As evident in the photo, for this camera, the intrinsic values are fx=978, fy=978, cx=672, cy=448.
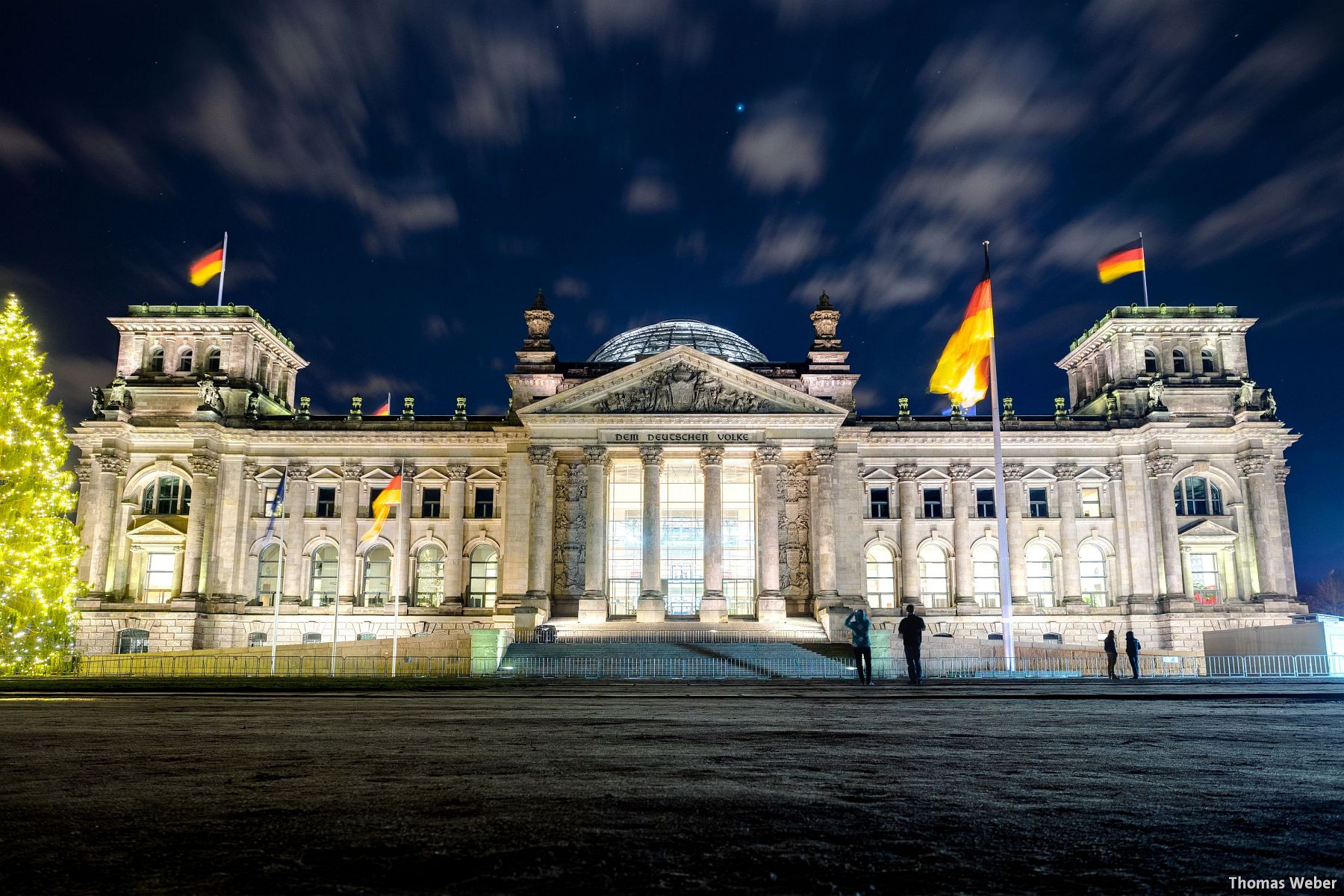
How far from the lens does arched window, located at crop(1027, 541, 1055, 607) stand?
61.4 metres

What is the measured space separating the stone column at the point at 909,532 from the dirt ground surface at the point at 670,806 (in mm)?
48713

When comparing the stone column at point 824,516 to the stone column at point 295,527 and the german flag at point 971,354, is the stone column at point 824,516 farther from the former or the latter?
the stone column at point 295,527

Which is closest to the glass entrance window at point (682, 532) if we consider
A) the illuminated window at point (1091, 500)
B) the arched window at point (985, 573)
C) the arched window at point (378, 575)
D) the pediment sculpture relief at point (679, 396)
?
the pediment sculpture relief at point (679, 396)

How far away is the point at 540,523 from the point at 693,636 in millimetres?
12916

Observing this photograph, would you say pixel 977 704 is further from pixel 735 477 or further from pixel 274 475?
pixel 274 475

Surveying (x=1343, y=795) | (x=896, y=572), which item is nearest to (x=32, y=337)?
(x=1343, y=795)

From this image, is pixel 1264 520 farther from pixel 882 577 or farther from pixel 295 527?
pixel 295 527

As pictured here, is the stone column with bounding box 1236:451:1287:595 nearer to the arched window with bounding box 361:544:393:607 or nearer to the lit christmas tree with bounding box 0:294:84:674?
the arched window with bounding box 361:544:393:607

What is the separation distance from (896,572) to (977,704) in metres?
Result: 46.4

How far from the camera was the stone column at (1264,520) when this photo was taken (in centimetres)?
5816

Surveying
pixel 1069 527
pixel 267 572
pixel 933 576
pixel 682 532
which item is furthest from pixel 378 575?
pixel 1069 527

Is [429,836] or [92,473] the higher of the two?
[92,473]

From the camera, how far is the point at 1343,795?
20.3 feet

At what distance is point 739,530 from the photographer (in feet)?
197
